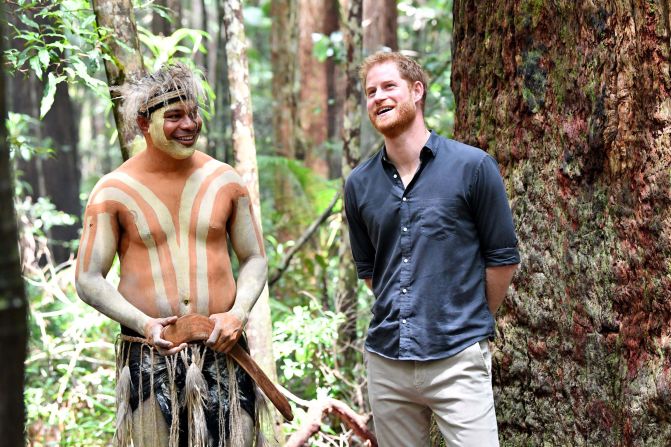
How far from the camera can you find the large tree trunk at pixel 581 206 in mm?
3480

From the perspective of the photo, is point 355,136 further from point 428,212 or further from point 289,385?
point 428,212

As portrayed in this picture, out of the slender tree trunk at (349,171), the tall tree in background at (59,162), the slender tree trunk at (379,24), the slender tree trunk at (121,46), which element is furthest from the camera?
the tall tree in background at (59,162)

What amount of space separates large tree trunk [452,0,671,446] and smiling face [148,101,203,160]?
5.25ft

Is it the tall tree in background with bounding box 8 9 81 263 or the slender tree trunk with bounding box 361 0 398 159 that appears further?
the tall tree in background with bounding box 8 9 81 263

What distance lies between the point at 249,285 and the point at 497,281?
1.01 meters

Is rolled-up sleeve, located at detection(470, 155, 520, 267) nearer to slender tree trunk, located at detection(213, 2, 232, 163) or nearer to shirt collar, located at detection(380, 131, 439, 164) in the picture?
shirt collar, located at detection(380, 131, 439, 164)

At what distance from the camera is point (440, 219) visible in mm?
3348

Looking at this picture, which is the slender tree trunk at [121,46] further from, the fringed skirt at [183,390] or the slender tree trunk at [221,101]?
the slender tree trunk at [221,101]

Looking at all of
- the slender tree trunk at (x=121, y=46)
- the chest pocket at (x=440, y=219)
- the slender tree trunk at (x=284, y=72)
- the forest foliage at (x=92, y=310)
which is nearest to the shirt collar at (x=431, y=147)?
the chest pocket at (x=440, y=219)

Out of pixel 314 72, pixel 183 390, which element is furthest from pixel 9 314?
pixel 314 72

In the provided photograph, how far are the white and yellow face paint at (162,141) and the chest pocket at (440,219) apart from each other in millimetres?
991

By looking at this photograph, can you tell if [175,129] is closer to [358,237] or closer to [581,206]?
[358,237]

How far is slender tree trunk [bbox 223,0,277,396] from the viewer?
5145mm

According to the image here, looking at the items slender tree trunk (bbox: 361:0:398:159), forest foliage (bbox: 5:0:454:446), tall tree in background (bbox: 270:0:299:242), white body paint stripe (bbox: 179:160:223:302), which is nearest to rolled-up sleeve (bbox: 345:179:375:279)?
white body paint stripe (bbox: 179:160:223:302)
